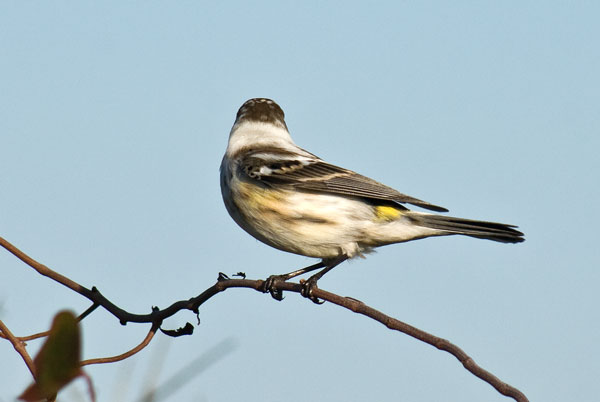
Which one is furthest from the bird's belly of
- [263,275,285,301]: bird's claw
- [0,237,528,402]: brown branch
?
[0,237,528,402]: brown branch

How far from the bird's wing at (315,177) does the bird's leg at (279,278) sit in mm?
733

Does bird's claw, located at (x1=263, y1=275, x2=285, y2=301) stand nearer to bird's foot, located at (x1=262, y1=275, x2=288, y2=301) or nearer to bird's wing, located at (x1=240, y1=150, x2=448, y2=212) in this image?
bird's foot, located at (x1=262, y1=275, x2=288, y2=301)

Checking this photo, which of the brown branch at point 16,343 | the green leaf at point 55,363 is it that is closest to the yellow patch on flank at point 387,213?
the brown branch at point 16,343

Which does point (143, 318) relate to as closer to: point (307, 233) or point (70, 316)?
point (70, 316)

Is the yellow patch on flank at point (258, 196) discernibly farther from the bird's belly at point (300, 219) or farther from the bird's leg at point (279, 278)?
the bird's leg at point (279, 278)

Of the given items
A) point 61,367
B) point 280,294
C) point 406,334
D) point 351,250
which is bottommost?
point 61,367

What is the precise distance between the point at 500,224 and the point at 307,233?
1726 millimetres

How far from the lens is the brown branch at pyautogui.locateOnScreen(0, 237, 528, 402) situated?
2.30 m

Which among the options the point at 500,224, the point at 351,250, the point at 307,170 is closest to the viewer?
the point at 500,224

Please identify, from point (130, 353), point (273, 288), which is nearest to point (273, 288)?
point (273, 288)

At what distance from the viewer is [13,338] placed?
8.41ft

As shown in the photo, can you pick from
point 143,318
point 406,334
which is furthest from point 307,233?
point 406,334

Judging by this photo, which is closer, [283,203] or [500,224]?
[500,224]

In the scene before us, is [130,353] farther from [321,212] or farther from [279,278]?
[321,212]
